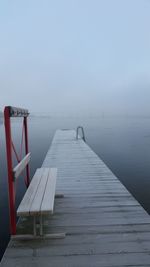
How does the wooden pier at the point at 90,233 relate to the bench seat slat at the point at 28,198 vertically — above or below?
below

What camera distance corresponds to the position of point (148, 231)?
128 inches

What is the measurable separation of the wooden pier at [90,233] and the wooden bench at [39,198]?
349mm

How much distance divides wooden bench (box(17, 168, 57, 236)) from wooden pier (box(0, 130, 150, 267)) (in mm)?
349

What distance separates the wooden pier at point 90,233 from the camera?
268 centimetres

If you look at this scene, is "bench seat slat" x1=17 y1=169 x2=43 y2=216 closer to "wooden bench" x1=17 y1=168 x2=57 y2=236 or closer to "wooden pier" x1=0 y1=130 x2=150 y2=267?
"wooden bench" x1=17 y1=168 x2=57 y2=236

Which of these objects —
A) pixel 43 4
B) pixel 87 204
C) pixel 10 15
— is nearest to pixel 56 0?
pixel 43 4

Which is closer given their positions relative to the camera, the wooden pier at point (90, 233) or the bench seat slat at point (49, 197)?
the wooden pier at point (90, 233)

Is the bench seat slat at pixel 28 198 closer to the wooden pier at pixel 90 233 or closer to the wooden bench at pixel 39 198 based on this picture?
the wooden bench at pixel 39 198

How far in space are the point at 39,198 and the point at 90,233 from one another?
0.82m

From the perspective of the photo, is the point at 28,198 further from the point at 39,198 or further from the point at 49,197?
the point at 49,197

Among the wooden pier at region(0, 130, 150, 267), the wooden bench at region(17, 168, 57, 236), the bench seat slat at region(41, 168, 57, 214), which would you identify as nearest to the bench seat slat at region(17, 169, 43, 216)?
the wooden bench at region(17, 168, 57, 236)

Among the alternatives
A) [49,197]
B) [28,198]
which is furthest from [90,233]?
[28,198]

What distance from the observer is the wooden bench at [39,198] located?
117 inches

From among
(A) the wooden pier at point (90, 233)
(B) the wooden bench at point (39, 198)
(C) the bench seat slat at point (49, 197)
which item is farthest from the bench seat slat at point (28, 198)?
(A) the wooden pier at point (90, 233)
